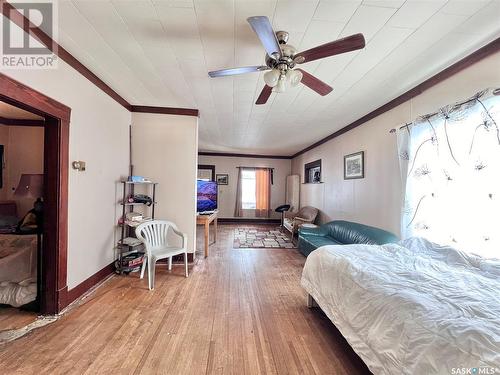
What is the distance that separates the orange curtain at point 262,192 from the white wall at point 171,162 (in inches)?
172

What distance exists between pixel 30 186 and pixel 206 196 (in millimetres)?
2777

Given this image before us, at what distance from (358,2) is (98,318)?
315 cm

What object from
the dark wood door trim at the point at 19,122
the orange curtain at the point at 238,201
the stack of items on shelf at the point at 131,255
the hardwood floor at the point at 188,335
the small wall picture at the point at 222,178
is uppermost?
the dark wood door trim at the point at 19,122

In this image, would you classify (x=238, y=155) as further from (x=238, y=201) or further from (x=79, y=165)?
(x=79, y=165)

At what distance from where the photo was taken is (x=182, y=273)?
310cm

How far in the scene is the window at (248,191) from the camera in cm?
769

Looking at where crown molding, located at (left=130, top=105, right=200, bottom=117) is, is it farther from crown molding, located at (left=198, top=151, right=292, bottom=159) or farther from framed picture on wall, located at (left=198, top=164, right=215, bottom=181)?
framed picture on wall, located at (left=198, top=164, right=215, bottom=181)

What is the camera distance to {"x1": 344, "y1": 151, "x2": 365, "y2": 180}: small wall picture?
3582 millimetres

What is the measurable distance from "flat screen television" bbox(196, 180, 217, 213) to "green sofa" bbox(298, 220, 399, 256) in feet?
6.28

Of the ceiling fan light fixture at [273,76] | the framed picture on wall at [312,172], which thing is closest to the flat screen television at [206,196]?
the framed picture on wall at [312,172]

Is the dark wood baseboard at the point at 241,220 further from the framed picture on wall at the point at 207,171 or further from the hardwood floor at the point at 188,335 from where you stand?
the hardwood floor at the point at 188,335

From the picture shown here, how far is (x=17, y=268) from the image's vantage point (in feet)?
6.75

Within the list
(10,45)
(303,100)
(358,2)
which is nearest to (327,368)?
(358,2)

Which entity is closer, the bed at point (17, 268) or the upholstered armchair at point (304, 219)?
the bed at point (17, 268)
